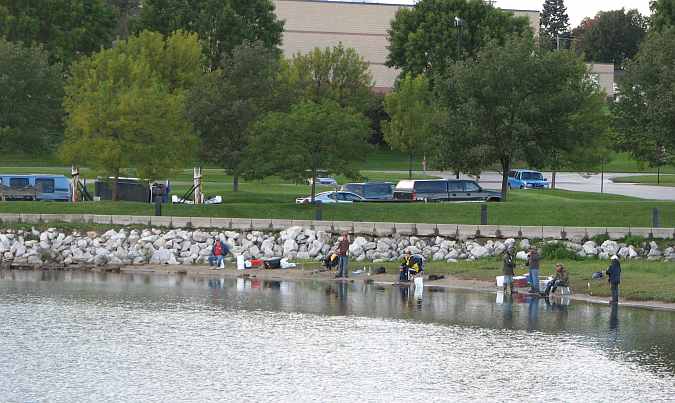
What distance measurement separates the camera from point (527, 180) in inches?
3199

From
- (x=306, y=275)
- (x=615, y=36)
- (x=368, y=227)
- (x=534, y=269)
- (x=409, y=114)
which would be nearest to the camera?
(x=534, y=269)

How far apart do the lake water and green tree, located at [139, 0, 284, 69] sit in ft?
195

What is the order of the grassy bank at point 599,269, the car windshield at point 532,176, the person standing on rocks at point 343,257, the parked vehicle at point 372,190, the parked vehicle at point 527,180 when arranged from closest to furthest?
the grassy bank at point 599,269, the person standing on rocks at point 343,257, the parked vehicle at point 372,190, the parked vehicle at point 527,180, the car windshield at point 532,176

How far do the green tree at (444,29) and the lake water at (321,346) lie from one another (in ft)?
208

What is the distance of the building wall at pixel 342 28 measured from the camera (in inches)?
4493

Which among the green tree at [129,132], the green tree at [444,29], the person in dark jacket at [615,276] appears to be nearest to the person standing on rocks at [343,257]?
the person in dark jacket at [615,276]

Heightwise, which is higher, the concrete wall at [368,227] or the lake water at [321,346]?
the concrete wall at [368,227]

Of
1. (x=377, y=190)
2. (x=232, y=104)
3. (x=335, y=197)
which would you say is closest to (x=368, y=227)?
(x=335, y=197)

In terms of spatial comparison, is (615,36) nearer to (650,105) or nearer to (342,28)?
(342,28)

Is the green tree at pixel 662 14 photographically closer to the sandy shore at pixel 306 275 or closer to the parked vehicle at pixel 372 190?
the parked vehicle at pixel 372 190

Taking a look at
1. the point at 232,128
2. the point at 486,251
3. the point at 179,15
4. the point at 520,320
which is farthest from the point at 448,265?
the point at 179,15

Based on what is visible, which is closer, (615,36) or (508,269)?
(508,269)

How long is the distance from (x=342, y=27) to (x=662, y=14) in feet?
123

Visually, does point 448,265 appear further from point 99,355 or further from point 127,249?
point 99,355
